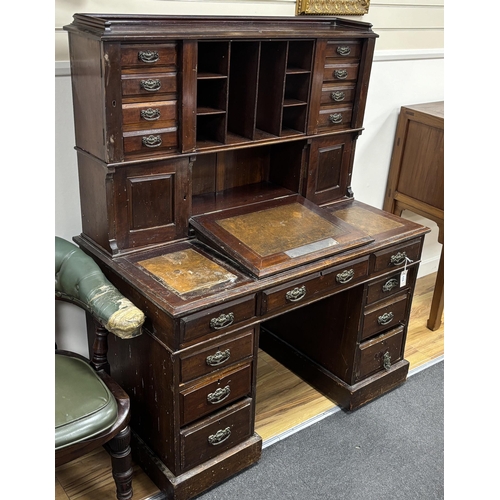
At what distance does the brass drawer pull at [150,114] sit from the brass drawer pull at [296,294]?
2.59 ft

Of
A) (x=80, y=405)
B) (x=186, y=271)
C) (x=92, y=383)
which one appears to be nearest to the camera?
(x=80, y=405)

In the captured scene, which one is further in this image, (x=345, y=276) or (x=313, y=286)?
(x=345, y=276)

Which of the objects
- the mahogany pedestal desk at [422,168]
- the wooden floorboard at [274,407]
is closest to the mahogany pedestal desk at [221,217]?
the wooden floorboard at [274,407]

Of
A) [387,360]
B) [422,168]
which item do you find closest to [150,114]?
[387,360]

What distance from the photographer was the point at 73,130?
2.14m

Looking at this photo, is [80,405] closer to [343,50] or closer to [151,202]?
[151,202]

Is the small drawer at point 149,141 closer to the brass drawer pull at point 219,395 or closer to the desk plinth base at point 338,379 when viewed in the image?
the brass drawer pull at point 219,395

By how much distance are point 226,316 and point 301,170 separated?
889mm

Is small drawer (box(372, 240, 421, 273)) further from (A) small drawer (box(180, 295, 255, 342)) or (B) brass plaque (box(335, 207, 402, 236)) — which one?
(A) small drawer (box(180, 295, 255, 342))

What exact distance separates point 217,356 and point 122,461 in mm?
481

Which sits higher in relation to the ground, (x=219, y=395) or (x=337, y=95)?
(x=337, y=95)

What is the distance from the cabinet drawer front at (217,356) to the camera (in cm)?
191

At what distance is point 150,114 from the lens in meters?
1.93

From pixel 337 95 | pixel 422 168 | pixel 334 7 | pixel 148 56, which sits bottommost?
pixel 422 168
